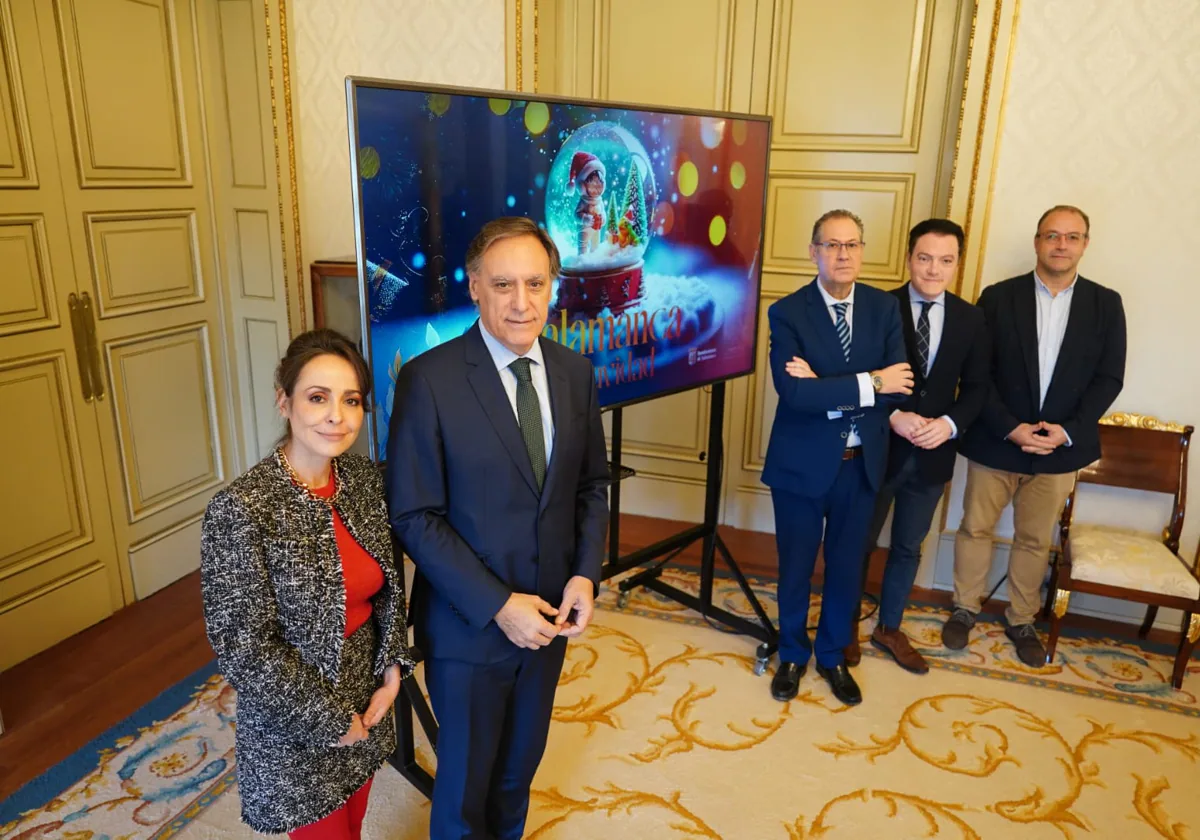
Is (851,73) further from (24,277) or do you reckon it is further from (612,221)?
(24,277)

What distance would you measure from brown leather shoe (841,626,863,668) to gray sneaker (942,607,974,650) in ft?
1.25

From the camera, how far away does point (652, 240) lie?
2.55 metres

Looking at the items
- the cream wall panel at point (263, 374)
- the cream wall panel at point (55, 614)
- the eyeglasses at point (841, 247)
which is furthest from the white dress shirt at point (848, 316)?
the cream wall panel at point (55, 614)

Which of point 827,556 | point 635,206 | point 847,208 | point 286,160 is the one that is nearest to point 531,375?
point 635,206

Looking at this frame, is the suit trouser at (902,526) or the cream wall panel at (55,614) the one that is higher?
the suit trouser at (902,526)

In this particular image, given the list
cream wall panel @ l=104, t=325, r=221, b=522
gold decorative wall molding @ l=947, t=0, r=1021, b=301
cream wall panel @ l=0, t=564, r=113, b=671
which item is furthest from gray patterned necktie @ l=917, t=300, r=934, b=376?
cream wall panel @ l=0, t=564, r=113, b=671

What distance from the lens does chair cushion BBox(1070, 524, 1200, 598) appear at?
2.88m

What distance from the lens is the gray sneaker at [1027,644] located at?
3012mm

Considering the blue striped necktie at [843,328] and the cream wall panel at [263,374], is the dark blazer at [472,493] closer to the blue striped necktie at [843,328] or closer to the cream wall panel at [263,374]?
the blue striped necktie at [843,328]

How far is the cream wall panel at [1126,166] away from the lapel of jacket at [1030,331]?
1.12ft

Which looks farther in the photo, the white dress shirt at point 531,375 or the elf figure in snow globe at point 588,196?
the elf figure in snow globe at point 588,196

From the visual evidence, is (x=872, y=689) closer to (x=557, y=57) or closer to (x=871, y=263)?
(x=871, y=263)

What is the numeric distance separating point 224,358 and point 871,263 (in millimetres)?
2925

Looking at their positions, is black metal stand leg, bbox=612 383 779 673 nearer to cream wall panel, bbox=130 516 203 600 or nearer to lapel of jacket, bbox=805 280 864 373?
lapel of jacket, bbox=805 280 864 373
